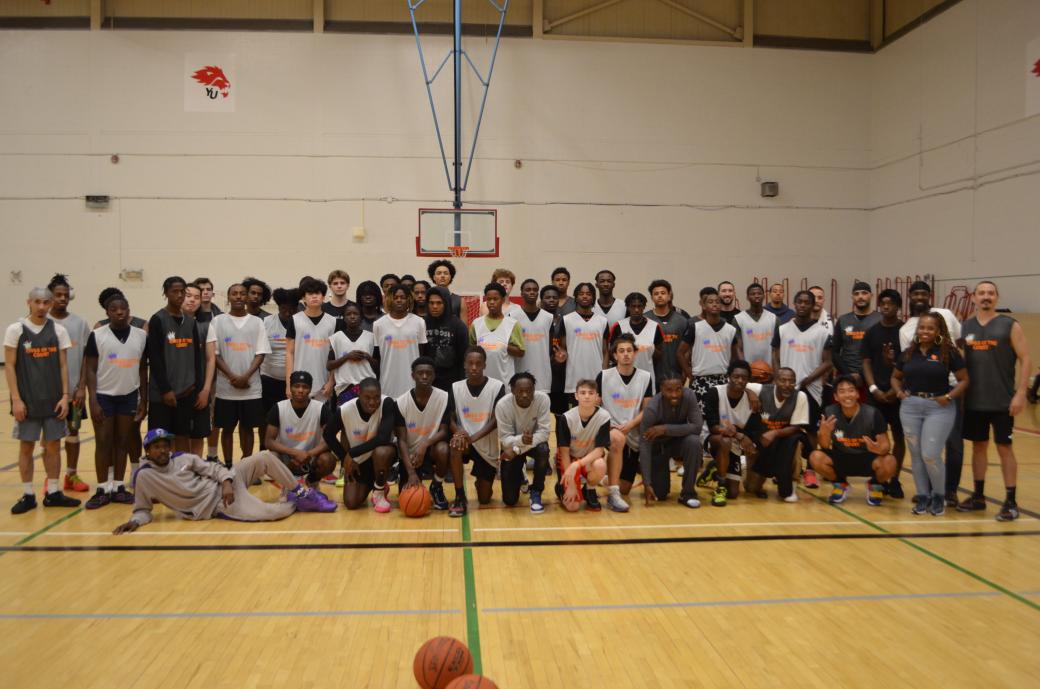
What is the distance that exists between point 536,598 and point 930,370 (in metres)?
3.51

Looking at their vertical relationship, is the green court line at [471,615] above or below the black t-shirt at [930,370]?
below

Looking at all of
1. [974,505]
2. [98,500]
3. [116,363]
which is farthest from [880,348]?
[98,500]

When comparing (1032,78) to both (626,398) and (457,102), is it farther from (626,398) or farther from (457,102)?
(626,398)

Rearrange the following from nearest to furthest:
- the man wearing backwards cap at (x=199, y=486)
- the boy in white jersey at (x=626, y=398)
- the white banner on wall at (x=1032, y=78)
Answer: the man wearing backwards cap at (x=199, y=486), the boy in white jersey at (x=626, y=398), the white banner on wall at (x=1032, y=78)

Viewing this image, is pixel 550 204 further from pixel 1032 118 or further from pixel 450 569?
pixel 450 569

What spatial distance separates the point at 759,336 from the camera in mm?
7355

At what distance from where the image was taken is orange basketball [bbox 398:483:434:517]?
557 cm

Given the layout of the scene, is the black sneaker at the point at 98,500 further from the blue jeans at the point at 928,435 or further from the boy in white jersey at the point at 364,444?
the blue jeans at the point at 928,435

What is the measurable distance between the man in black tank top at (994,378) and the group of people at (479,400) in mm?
16

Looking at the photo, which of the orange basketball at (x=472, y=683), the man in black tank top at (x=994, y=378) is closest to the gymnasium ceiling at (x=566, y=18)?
the man in black tank top at (x=994, y=378)

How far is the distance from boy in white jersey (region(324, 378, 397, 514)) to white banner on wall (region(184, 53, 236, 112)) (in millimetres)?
11012

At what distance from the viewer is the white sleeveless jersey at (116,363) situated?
19.0ft

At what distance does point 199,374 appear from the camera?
6168 millimetres

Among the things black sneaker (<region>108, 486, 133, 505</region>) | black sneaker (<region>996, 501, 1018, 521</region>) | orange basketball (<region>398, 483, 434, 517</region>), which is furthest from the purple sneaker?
black sneaker (<region>996, 501, 1018, 521</region>)
